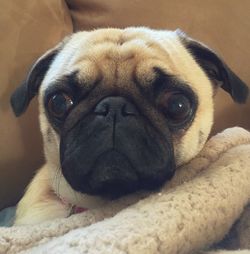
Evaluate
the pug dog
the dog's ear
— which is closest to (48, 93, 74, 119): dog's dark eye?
the pug dog

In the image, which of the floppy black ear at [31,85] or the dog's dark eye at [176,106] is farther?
the floppy black ear at [31,85]

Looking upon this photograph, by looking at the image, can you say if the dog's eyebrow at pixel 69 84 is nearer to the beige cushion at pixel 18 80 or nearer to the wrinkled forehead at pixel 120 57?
the wrinkled forehead at pixel 120 57

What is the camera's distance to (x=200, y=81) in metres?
1.16

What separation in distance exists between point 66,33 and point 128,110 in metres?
0.54

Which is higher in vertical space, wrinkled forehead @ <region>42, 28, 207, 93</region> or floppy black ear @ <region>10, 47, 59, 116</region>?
wrinkled forehead @ <region>42, 28, 207, 93</region>

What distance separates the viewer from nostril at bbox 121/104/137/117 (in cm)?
98

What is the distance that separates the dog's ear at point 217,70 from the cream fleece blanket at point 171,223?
0.17 meters

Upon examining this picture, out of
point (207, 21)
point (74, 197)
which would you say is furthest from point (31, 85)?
point (207, 21)

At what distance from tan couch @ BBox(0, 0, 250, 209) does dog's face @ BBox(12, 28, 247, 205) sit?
6.6 inches

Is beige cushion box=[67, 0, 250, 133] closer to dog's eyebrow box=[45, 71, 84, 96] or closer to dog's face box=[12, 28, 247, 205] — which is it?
dog's face box=[12, 28, 247, 205]

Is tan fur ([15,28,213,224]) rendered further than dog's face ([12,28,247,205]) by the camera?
Yes

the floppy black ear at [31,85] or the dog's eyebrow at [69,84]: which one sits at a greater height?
the dog's eyebrow at [69,84]

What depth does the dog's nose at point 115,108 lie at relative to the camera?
0.98 meters

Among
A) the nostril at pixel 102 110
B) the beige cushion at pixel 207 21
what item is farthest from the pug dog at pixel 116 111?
the beige cushion at pixel 207 21
